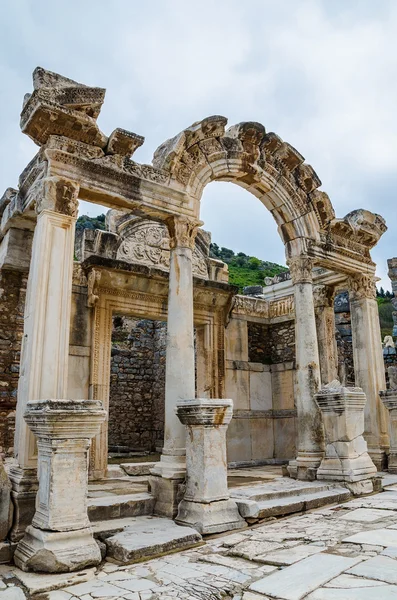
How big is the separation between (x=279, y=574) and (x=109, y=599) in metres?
1.31

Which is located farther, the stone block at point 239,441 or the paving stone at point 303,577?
the stone block at point 239,441

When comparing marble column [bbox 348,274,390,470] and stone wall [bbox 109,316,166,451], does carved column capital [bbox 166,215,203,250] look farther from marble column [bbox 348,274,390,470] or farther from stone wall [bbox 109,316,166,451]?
stone wall [bbox 109,316,166,451]

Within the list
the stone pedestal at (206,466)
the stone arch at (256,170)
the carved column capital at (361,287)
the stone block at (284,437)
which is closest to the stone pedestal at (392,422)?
the carved column capital at (361,287)

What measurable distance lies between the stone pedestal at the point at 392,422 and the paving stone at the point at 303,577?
5556 millimetres

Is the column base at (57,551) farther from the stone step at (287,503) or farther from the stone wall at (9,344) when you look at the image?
the stone wall at (9,344)

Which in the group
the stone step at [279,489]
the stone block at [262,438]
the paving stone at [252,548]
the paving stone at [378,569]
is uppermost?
the stone block at [262,438]

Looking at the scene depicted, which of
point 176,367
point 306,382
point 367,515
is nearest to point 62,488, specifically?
point 176,367

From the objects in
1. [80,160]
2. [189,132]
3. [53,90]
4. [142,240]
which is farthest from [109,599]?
[142,240]

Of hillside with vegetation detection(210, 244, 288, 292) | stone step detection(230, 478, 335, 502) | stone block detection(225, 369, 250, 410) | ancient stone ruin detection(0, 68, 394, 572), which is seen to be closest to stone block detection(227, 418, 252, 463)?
ancient stone ruin detection(0, 68, 394, 572)

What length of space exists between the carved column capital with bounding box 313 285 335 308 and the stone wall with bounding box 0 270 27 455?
6187 millimetres

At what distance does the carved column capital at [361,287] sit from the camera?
10.2 meters

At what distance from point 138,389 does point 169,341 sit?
27.9 feet

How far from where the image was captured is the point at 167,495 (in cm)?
597

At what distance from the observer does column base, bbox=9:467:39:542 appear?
497cm
